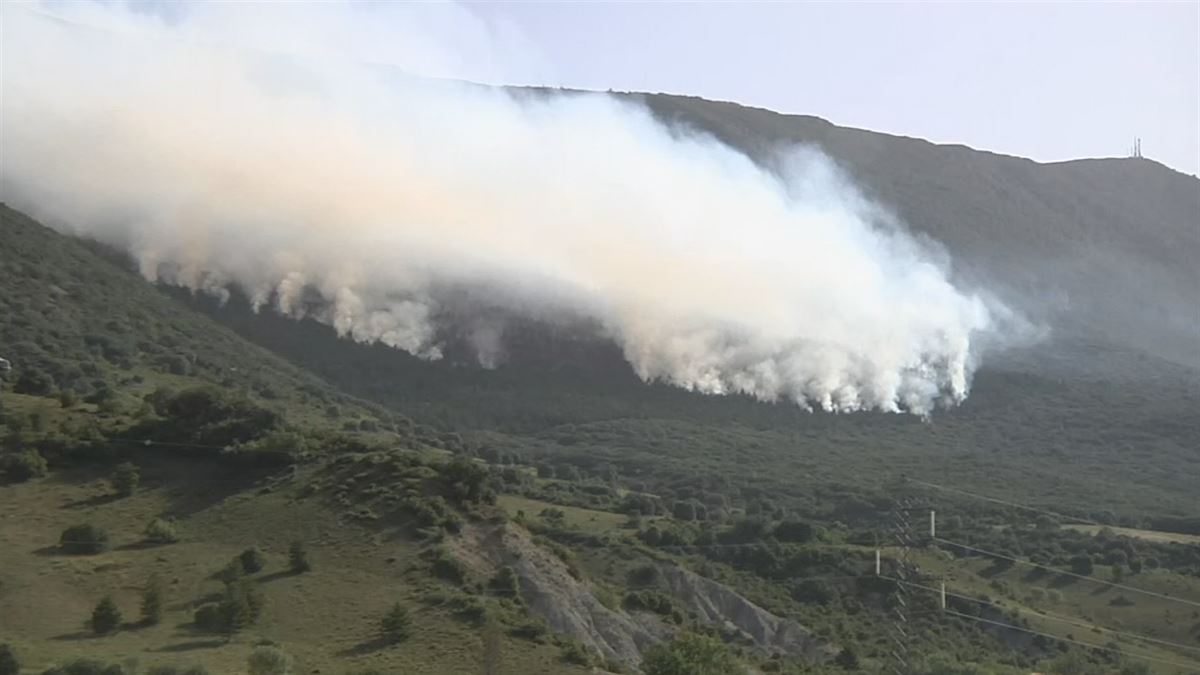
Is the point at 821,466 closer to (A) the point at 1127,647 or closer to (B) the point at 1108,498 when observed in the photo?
(B) the point at 1108,498

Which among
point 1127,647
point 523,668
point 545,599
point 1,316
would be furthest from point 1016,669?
point 1,316

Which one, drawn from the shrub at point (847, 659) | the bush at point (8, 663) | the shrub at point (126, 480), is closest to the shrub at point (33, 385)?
the shrub at point (126, 480)

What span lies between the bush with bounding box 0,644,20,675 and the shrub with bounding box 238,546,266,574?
19.7 m

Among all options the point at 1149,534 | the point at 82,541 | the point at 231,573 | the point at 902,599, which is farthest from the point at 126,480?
the point at 1149,534

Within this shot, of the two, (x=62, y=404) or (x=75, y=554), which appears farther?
(x=62, y=404)

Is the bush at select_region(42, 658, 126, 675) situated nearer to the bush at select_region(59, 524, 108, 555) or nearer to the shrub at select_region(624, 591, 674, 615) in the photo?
the bush at select_region(59, 524, 108, 555)

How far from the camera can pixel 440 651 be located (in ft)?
244

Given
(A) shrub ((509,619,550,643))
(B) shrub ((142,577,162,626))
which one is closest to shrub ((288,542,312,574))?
(B) shrub ((142,577,162,626))

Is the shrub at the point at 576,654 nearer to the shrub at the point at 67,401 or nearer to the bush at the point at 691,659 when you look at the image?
the bush at the point at 691,659

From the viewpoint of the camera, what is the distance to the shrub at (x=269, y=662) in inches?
2638

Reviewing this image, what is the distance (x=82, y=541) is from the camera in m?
86.6

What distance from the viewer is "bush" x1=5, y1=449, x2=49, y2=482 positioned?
315 ft

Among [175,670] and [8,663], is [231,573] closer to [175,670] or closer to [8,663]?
[175,670]

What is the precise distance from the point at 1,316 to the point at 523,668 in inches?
4551
